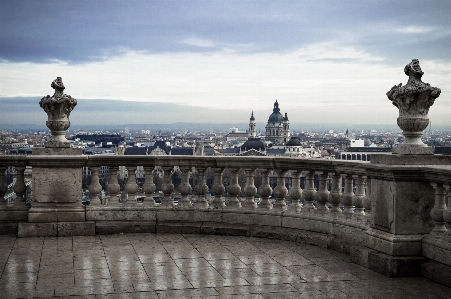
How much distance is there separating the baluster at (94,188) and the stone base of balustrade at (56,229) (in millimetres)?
386

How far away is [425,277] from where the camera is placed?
266 inches

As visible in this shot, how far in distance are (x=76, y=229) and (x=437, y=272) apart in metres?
5.08

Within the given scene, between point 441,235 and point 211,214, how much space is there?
3.70 metres

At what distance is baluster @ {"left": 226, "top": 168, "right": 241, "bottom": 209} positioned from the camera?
9469 mm

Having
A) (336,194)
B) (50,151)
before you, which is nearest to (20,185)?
(50,151)

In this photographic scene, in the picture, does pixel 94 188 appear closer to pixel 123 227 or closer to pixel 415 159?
pixel 123 227

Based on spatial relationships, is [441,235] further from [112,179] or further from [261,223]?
[112,179]

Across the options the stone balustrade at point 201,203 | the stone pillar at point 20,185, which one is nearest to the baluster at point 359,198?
the stone balustrade at point 201,203

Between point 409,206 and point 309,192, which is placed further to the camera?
point 309,192

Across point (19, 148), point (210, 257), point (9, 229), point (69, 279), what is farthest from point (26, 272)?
point (19, 148)

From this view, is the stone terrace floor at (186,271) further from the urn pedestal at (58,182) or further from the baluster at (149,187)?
the baluster at (149,187)

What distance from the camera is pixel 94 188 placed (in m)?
9.52

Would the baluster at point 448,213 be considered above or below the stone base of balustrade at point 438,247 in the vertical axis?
above

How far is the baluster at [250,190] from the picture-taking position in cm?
938
